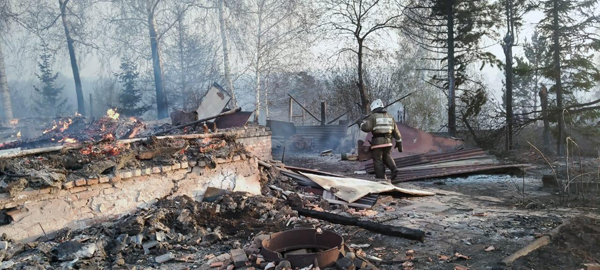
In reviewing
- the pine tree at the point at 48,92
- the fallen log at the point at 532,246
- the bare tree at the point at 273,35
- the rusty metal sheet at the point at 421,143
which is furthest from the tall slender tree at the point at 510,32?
the pine tree at the point at 48,92

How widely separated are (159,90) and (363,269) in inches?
710

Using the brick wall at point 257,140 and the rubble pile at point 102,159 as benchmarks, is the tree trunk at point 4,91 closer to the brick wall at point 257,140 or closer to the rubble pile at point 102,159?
the brick wall at point 257,140

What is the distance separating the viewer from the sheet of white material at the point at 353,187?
694 centimetres

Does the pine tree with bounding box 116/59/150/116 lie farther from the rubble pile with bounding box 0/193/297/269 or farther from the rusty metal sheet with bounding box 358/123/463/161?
the rubble pile with bounding box 0/193/297/269

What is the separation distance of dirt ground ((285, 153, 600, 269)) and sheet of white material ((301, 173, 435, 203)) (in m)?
0.16

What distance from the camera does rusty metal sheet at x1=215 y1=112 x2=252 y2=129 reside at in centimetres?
1079

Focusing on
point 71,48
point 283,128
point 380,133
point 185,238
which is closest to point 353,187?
point 380,133

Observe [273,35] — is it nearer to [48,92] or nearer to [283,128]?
[283,128]

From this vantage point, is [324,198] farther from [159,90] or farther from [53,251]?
[159,90]

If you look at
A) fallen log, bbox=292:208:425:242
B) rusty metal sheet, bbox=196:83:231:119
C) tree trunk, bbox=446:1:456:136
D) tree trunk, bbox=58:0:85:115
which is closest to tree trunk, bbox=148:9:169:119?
tree trunk, bbox=58:0:85:115

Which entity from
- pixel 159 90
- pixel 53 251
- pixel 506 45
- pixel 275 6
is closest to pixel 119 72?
pixel 159 90

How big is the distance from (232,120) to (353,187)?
480cm

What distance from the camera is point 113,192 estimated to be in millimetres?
5570

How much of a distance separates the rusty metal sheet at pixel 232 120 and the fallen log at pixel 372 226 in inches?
200
